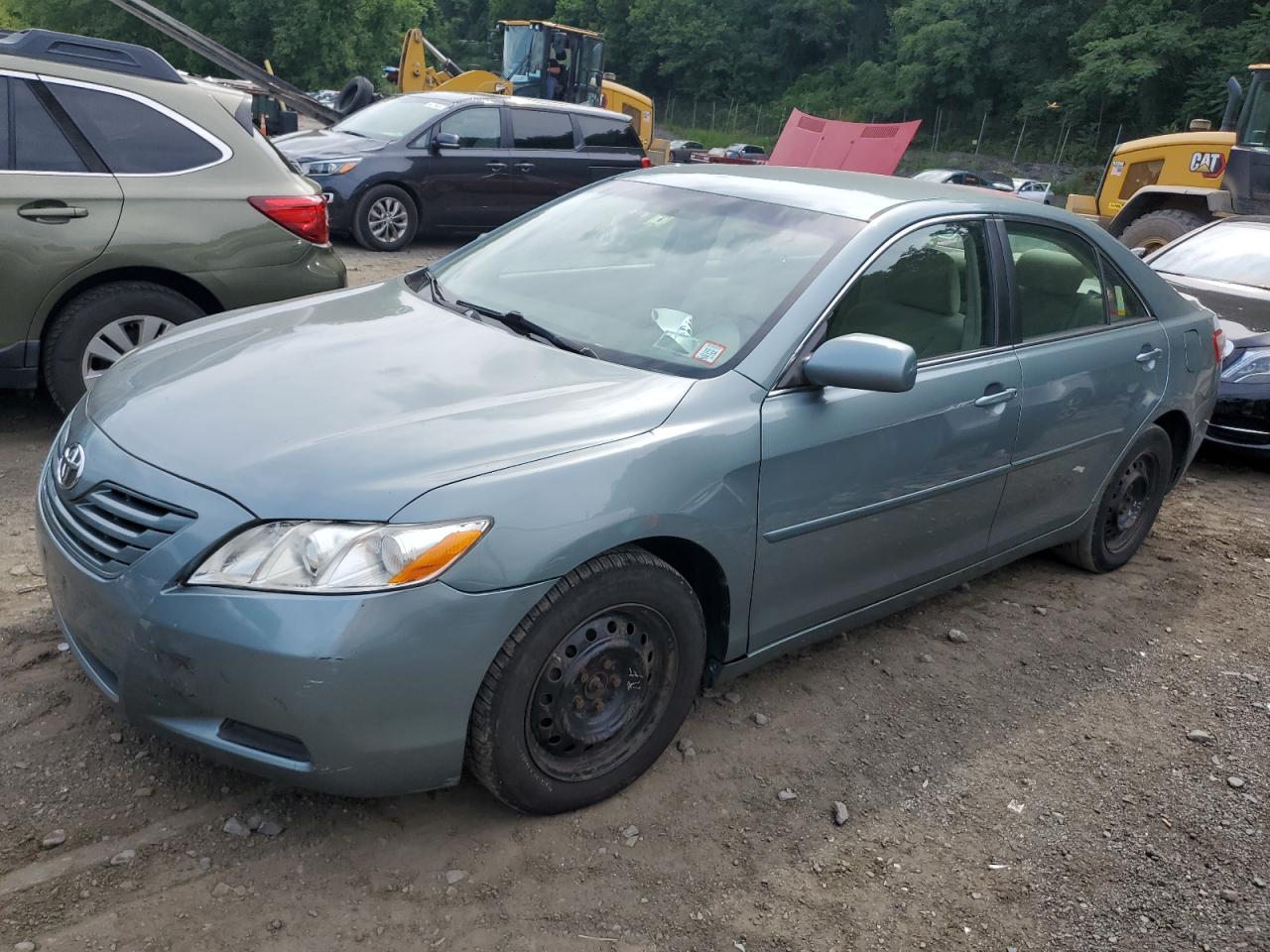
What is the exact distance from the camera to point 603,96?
21312 millimetres

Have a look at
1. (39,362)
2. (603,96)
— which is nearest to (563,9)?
(603,96)

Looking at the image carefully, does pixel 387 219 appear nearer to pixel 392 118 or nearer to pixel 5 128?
pixel 392 118

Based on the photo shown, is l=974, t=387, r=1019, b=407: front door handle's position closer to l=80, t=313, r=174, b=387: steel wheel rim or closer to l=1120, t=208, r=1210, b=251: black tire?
l=80, t=313, r=174, b=387: steel wheel rim

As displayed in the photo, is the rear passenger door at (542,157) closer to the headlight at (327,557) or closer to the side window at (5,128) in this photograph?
the side window at (5,128)

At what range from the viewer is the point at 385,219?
36.2 ft

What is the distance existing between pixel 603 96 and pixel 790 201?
1888cm

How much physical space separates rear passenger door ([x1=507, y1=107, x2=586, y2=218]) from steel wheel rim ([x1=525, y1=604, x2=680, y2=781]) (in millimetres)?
9506

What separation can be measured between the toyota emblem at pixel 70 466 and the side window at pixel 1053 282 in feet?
9.85

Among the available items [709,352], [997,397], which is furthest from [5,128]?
[997,397]

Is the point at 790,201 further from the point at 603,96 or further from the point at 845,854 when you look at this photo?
the point at 603,96

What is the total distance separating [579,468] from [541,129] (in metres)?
10.3

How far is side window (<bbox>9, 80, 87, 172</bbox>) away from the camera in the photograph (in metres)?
4.77

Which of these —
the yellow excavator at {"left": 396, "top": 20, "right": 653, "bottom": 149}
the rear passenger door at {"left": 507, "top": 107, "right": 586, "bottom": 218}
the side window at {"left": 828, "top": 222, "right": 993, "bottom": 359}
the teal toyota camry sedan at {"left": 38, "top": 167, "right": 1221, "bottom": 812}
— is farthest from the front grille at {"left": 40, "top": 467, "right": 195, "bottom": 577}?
the yellow excavator at {"left": 396, "top": 20, "right": 653, "bottom": 149}

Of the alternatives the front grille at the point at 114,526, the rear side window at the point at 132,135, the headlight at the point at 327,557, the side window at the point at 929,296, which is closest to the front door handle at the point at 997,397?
the side window at the point at 929,296
